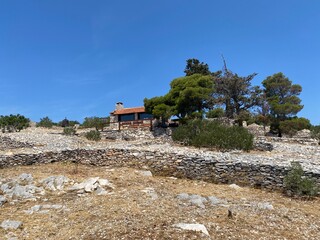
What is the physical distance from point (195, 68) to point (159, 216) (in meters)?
46.9

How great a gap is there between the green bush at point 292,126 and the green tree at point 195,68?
18.6m

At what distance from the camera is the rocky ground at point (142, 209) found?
723cm

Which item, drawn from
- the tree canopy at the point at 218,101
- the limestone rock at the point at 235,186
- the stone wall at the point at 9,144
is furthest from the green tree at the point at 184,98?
the limestone rock at the point at 235,186

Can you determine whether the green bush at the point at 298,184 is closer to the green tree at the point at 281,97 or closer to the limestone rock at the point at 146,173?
the limestone rock at the point at 146,173

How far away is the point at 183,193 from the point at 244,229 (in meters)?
3.07

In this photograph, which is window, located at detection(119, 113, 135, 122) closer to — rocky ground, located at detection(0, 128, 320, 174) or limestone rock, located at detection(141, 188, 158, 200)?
rocky ground, located at detection(0, 128, 320, 174)

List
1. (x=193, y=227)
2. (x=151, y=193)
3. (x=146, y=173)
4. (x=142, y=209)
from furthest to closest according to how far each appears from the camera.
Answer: (x=146, y=173) → (x=151, y=193) → (x=142, y=209) → (x=193, y=227)

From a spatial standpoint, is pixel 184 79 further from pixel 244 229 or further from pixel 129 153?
pixel 244 229

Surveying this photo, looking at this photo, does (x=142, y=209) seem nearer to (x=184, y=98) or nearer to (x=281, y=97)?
(x=184, y=98)

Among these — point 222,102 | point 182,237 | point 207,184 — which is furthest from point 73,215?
point 222,102

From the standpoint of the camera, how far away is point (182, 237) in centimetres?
672

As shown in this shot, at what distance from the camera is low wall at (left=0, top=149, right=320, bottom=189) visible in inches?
470

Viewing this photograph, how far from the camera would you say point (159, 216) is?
7.86 meters

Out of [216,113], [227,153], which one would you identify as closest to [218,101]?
[216,113]
